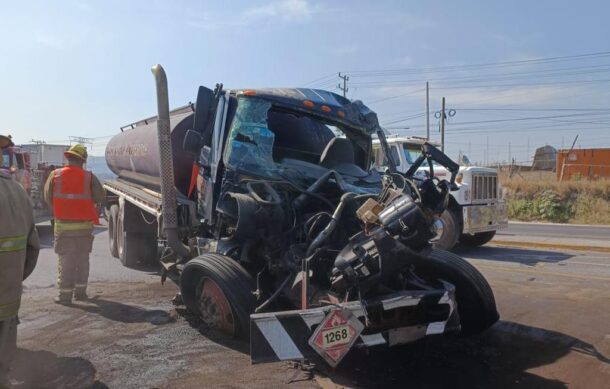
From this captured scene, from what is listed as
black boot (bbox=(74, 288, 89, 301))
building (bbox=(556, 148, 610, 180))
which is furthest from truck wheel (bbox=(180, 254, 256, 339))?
building (bbox=(556, 148, 610, 180))

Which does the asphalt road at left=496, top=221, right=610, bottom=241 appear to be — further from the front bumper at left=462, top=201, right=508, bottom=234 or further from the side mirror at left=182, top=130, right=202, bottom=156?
the side mirror at left=182, top=130, right=202, bottom=156

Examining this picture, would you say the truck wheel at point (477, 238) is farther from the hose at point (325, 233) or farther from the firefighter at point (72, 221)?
the hose at point (325, 233)

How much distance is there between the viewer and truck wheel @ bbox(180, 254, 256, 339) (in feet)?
14.7

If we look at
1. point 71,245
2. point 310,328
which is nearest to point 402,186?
point 310,328

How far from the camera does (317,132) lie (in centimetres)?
621

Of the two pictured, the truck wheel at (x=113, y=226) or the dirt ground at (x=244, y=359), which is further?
the truck wheel at (x=113, y=226)

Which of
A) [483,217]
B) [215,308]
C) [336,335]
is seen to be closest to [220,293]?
[215,308]

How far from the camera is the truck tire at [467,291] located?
4777mm

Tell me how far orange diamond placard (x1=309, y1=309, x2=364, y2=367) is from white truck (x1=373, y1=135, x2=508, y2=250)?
21.5 ft

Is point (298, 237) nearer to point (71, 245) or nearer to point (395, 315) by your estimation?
point (395, 315)

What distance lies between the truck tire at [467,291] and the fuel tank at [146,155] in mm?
3127

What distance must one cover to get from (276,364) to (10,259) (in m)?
2.09

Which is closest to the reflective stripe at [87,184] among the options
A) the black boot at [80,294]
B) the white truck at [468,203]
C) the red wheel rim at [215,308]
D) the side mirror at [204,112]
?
the black boot at [80,294]

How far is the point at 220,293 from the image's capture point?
187 inches
